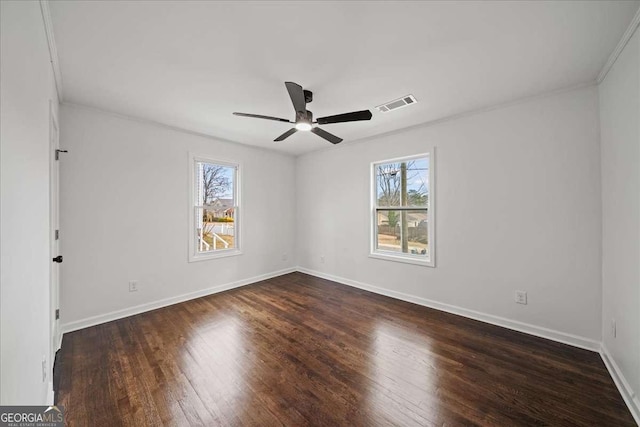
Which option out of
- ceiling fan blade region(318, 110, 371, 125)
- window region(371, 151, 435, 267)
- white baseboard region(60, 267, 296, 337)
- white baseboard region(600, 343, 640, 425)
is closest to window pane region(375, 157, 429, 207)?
window region(371, 151, 435, 267)

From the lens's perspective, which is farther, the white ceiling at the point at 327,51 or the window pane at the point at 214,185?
the window pane at the point at 214,185

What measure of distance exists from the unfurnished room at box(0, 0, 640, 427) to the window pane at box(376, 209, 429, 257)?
31 millimetres

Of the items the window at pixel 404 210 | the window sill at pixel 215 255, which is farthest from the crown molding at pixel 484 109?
the window sill at pixel 215 255

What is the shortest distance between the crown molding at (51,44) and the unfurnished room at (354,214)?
25mm

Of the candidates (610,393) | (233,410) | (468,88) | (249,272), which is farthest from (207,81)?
(610,393)

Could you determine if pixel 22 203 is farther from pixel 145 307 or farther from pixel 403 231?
pixel 403 231

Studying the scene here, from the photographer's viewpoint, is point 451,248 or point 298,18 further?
point 451,248

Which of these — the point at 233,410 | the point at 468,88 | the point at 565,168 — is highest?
the point at 468,88

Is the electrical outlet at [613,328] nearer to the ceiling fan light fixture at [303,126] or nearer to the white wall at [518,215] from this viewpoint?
the white wall at [518,215]

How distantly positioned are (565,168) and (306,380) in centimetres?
319

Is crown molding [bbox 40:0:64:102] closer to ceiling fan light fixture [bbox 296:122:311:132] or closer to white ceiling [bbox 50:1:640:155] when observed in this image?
white ceiling [bbox 50:1:640:155]

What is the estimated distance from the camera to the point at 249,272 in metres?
4.55

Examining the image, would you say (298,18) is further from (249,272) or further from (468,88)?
(249,272)

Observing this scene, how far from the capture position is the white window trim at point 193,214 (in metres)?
3.77
